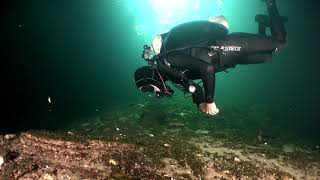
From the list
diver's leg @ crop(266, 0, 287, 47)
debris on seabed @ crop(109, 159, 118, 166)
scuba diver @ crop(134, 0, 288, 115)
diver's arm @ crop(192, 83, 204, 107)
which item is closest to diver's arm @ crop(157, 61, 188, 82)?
scuba diver @ crop(134, 0, 288, 115)

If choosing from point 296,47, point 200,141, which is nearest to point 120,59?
point 296,47

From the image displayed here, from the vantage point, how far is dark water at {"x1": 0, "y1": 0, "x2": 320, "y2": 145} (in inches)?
798

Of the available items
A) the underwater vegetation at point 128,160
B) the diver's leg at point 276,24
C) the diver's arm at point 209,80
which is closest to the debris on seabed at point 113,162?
the underwater vegetation at point 128,160

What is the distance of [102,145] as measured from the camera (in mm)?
6453

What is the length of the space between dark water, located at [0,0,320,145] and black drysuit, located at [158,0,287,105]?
10.6 metres

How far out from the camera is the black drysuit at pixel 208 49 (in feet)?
18.5

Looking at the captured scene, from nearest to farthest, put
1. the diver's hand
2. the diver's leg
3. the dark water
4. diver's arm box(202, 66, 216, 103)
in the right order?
1. diver's arm box(202, 66, 216, 103)
2. the diver's hand
3. the diver's leg
4. the dark water

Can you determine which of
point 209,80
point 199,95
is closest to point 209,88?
point 209,80

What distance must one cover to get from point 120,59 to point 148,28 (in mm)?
A: 64302

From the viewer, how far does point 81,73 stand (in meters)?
36.0

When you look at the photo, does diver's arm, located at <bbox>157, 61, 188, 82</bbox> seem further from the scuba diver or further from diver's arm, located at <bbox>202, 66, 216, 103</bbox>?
diver's arm, located at <bbox>202, 66, 216, 103</bbox>

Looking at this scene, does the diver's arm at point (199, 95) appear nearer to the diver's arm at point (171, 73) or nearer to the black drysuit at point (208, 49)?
the black drysuit at point (208, 49)

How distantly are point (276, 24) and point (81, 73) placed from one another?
3204 centimetres

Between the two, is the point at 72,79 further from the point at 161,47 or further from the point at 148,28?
the point at 148,28
